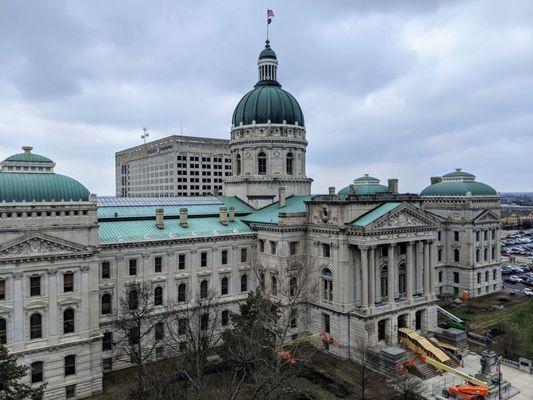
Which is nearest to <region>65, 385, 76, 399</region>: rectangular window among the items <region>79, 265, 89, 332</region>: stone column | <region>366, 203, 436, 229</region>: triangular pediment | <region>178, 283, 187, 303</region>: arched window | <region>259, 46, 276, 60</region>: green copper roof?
<region>79, 265, 89, 332</region>: stone column

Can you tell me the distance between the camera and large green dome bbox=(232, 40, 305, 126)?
71500 mm

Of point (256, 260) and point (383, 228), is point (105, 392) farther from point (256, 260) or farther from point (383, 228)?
point (383, 228)

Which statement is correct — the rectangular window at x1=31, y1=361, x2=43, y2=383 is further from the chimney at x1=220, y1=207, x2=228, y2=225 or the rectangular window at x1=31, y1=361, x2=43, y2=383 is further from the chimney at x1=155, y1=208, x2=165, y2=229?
the chimney at x1=220, y1=207, x2=228, y2=225

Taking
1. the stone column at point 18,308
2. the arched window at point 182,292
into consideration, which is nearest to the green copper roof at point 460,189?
the arched window at point 182,292

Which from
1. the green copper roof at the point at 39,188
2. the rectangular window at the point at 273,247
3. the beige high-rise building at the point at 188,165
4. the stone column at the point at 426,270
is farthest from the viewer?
the beige high-rise building at the point at 188,165

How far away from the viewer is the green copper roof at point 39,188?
3925cm

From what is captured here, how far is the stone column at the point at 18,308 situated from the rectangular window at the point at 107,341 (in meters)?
10.6

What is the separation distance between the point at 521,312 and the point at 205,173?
124622 millimetres

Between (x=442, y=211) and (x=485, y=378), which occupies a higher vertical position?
(x=442, y=211)

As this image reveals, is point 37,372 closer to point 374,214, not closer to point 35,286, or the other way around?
point 35,286

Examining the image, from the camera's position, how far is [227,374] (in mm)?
45375

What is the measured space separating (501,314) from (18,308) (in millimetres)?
70258

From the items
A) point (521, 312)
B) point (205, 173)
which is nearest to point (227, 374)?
point (521, 312)

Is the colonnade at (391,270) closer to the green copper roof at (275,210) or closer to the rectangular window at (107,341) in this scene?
the green copper roof at (275,210)
